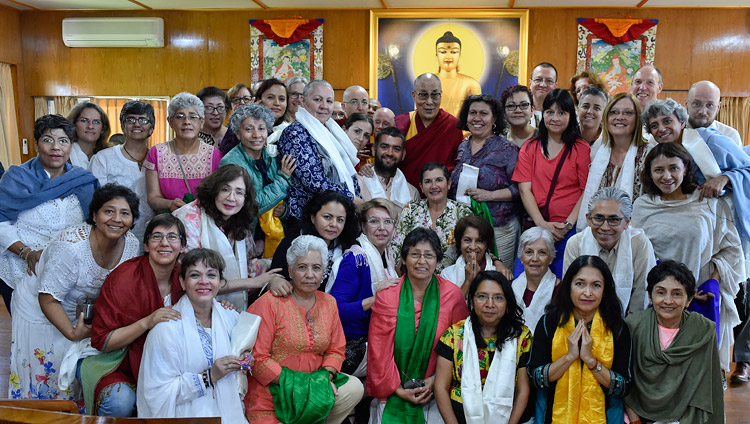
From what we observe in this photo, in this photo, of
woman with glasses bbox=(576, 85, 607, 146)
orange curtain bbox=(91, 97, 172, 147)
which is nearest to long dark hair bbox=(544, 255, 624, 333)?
woman with glasses bbox=(576, 85, 607, 146)

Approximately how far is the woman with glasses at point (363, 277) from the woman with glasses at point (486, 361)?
1.69ft

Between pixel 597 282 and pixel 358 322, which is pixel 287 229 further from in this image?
pixel 597 282

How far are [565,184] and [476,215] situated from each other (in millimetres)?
643

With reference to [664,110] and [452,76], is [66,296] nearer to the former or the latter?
[664,110]

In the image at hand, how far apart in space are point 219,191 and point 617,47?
6757 mm

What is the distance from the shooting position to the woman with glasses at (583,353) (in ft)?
→ 10.0

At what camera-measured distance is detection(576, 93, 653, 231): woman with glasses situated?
12.7 feet

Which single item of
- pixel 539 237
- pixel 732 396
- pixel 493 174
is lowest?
pixel 732 396

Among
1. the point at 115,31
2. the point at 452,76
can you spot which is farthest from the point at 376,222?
the point at 115,31

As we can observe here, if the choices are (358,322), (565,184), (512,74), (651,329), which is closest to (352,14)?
(512,74)

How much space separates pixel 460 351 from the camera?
3.23m

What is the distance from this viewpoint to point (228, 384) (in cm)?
305

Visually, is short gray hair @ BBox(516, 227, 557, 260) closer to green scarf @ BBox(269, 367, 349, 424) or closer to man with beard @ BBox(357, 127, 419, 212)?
man with beard @ BBox(357, 127, 419, 212)

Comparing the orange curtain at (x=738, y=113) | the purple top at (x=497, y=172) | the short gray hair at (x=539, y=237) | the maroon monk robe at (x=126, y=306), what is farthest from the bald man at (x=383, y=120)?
the orange curtain at (x=738, y=113)
